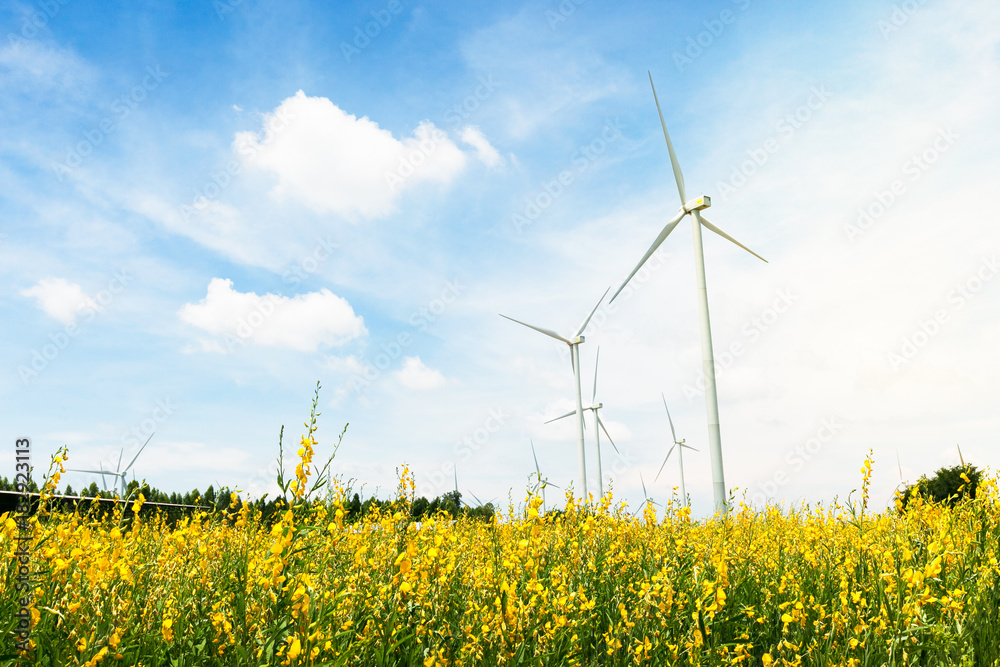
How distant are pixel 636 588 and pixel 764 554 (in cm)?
267

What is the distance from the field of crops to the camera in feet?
12.8

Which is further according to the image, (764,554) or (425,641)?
(764,554)

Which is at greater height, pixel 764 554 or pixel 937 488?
pixel 937 488

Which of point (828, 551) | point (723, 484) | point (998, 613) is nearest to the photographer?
point (998, 613)

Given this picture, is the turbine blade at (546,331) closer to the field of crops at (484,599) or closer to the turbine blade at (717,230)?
the turbine blade at (717,230)

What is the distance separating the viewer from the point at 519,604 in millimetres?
4523

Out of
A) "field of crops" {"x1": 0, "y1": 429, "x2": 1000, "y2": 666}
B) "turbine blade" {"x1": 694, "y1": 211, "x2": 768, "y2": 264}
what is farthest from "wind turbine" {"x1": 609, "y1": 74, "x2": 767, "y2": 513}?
"field of crops" {"x1": 0, "y1": 429, "x2": 1000, "y2": 666}

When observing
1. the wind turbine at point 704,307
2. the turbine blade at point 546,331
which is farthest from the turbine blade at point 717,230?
the turbine blade at point 546,331

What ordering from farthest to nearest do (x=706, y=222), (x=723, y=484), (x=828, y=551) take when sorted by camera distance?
(x=706, y=222)
(x=723, y=484)
(x=828, y=551)

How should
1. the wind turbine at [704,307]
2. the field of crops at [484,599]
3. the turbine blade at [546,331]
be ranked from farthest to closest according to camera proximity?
the turbine blade at [546,331]
the wind turbine at [704,307]
the field of crops at [484,599]

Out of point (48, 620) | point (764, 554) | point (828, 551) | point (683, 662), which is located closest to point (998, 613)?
point (828, 551)

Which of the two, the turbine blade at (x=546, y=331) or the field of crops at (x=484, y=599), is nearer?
the field of crops at (x=484, y=599)

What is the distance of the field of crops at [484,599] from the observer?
3908mm

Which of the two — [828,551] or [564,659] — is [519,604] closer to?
[564,659]
